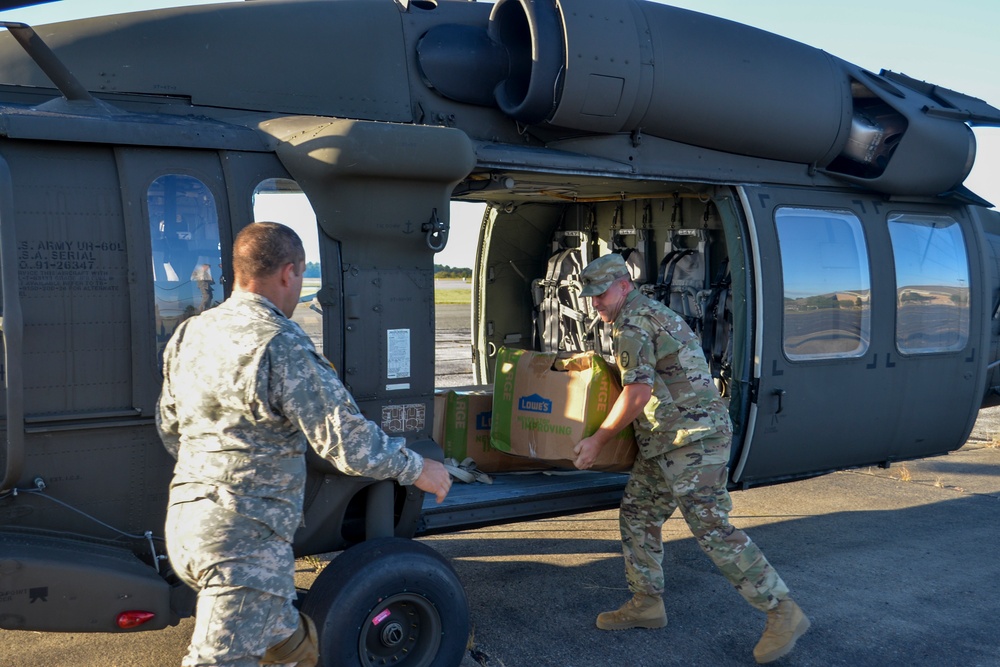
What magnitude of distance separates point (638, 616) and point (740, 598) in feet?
2.78

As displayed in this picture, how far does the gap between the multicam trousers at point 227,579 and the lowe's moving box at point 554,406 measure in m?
2.23

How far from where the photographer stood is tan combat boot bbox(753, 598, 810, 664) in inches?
177

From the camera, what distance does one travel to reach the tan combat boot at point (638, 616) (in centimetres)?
487

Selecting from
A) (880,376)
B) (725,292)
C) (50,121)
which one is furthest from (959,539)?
(50,121)

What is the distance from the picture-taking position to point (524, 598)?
532 cm

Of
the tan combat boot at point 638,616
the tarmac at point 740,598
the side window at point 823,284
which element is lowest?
the tarmac at point 740,598

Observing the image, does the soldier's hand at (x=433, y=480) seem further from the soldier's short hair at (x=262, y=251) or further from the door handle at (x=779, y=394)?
the door handle at (x=779, y=394)

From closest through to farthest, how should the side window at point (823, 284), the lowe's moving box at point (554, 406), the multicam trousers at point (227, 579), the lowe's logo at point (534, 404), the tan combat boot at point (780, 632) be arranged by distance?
the multicam trousers at point (227, 579) < the tan combat boot at point (780, 632) < the lowe's moving box at point (554, 406) < the lowe's logo at point (534, 404) < the side window at point (823, 284)

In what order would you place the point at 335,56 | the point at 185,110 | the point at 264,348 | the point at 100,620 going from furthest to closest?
1. the point at 335,56
2. the point at 185,110
3. the point at 100,620
4. the point at 264,348

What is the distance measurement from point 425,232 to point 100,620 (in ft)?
6.96

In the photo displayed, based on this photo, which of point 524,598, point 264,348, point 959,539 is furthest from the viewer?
point 959,539

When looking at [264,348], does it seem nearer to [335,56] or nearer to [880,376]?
[335,56]

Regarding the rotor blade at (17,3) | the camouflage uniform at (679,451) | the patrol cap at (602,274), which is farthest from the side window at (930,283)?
the rotor blade at (17,3)

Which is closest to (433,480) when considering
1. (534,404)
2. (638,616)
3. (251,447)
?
(251,447)
